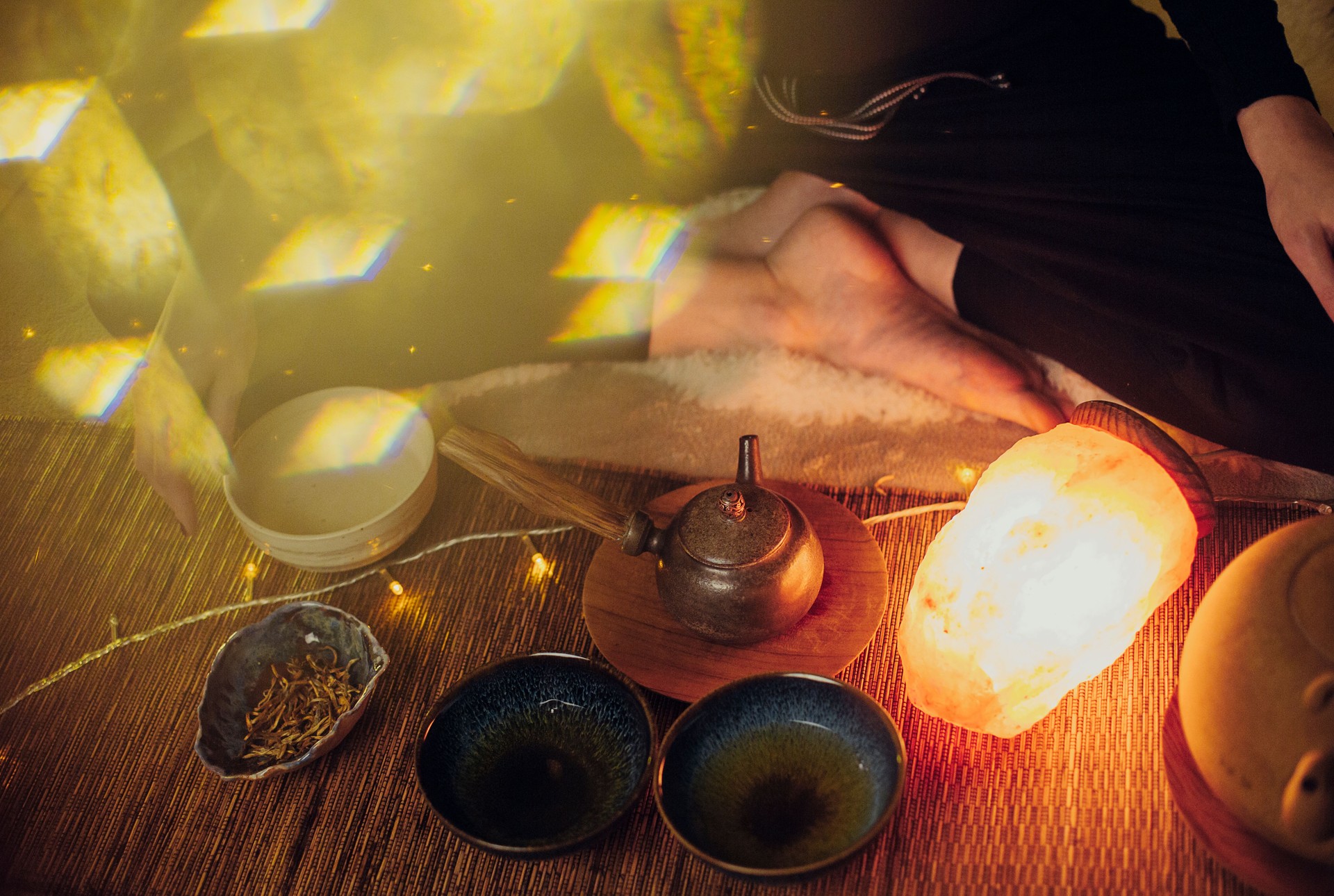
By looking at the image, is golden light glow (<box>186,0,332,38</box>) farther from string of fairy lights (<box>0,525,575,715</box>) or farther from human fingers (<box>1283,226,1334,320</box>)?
human fingers (<box>1283,226,1334,320</box>)

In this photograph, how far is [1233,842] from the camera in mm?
709

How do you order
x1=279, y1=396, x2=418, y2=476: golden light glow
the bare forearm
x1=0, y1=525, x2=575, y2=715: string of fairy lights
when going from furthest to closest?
1. x1=279, y1=396, x2=418, y2=476: golden light glow
2. x1=0, y1=525, x2=575, y2=715: string of fairy lights
3. the bare forearm

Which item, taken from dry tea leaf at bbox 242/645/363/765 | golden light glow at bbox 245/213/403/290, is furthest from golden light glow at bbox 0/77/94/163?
dry tea leaf at bbox 242/645/363/765

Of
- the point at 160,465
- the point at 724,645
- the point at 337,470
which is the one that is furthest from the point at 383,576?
the point at 724,645

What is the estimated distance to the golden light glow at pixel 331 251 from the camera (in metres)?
1.32

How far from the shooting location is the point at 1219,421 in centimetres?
112

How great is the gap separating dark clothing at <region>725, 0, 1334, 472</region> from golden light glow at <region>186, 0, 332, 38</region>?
61cm

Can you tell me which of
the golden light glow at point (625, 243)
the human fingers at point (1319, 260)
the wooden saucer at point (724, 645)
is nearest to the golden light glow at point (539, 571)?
the wooden saucer at point (724, 645)

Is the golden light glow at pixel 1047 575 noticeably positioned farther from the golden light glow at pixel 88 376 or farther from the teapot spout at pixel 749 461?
the golden light glow at pixel 88 376

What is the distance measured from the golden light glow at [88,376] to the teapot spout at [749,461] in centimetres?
95

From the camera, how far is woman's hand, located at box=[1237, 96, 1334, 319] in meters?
0.96

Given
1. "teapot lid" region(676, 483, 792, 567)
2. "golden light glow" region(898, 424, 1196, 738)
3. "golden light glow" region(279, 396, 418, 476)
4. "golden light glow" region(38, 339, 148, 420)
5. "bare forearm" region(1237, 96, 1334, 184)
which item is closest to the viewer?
"golden light glow" region(898, 424, 1196, 738)

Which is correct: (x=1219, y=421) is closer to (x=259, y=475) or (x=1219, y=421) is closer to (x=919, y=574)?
(x=919, y=574)

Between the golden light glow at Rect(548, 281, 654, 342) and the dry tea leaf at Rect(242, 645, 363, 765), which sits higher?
the golden light glow at Rect(548, 281, 654, 342)
